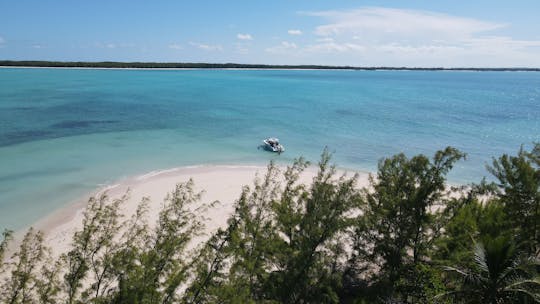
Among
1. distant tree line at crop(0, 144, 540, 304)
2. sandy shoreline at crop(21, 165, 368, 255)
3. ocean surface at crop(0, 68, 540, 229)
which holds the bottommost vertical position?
sandy shoreline at crop(21, 165, 368, 255)

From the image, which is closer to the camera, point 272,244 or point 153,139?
point 272,244

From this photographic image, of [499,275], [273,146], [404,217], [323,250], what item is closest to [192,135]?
[273,146]

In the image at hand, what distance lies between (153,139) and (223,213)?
30047 mm

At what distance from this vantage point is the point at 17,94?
100 m

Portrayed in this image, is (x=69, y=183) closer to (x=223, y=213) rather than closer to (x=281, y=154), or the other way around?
(x=223, y=213)

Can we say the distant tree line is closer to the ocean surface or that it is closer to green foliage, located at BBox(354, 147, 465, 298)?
green foliage, located at BBox(354, 147, 465, 298)

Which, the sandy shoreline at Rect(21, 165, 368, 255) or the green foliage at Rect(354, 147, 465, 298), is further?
the sandy shoreline at Rect(21, 165, 368, 255)

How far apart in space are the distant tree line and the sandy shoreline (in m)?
6.16

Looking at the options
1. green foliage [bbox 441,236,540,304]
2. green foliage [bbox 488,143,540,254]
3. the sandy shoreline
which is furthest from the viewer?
the sandy shoreline

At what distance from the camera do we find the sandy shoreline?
28047 mm

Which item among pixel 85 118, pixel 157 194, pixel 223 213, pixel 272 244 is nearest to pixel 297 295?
pixel 272 244

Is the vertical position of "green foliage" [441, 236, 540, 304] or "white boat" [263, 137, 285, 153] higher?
"green foliage" [441, 236, 540, 304]

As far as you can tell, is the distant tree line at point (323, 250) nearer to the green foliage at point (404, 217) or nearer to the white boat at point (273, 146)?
the green foliage at point (404, 217)

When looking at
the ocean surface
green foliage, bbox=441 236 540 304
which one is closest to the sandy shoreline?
the ocean surface
